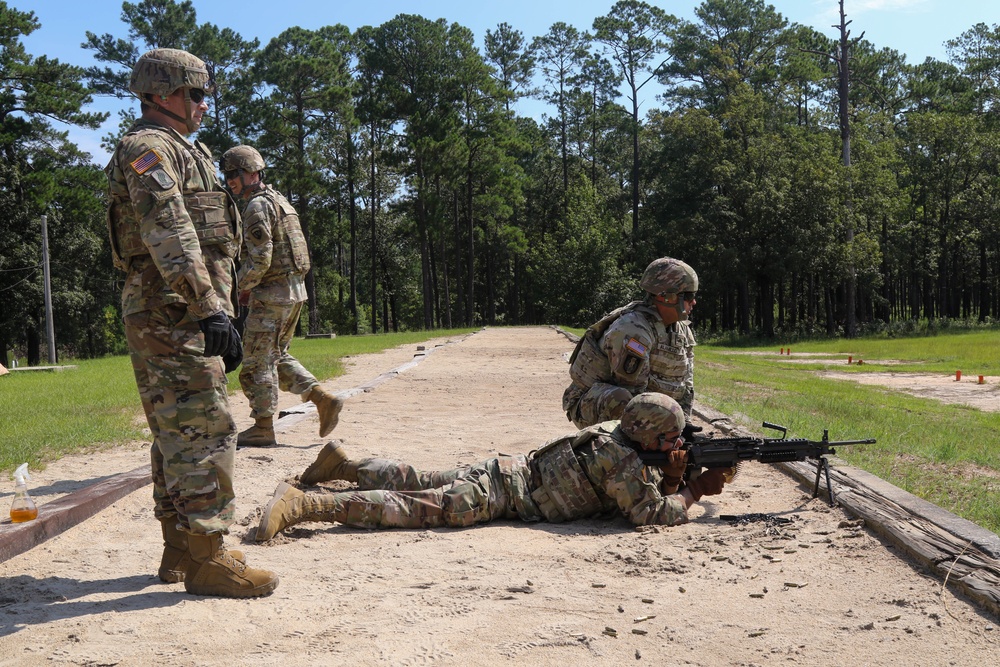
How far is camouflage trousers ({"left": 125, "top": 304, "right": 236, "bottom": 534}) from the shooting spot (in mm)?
3729

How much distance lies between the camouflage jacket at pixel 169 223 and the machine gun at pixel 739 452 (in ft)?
8.39

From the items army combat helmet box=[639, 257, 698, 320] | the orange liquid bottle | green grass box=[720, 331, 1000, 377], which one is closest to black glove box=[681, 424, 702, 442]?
army combat helmet box=[639, 257, 698, 320]

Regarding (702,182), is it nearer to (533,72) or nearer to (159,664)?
(533,72)

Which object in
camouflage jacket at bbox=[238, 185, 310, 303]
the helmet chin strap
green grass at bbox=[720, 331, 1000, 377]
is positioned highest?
the helmet chin strap

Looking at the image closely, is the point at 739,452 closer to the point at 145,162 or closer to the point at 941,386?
the point at 145,162

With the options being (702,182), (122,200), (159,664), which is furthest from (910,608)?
(702,182)

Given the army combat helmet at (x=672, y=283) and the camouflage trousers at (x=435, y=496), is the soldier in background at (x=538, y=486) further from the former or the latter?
the army combat helmet at (x=672, y=283)

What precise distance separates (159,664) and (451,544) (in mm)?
1805

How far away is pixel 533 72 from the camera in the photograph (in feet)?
186

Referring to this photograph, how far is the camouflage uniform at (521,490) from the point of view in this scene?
491 centimetres

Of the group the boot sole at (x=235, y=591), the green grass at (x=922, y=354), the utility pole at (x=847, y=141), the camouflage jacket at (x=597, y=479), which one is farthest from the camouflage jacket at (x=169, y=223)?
the utility pole at (x=847, y=141)

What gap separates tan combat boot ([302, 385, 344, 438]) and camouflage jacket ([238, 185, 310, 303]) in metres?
0.77

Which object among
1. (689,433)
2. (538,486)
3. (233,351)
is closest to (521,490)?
(538,486)

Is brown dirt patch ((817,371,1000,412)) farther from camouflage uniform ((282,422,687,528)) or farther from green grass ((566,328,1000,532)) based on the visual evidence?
camouflage uniform ((282,422,687,528))
